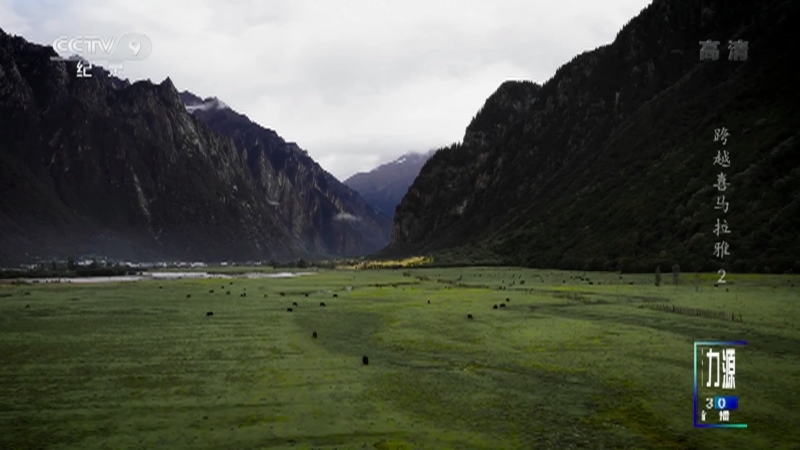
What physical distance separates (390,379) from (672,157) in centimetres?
10708

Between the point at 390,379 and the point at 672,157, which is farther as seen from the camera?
the point at 672,157

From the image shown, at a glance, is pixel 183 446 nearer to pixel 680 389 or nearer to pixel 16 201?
pixel 680 389

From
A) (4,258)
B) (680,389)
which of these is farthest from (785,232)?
(4,258)

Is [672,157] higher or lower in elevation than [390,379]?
higher

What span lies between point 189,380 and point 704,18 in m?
172

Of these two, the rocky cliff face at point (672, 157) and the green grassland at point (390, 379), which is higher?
the rocky cliff face at point (672, 157)

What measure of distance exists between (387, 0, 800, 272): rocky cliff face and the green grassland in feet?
149

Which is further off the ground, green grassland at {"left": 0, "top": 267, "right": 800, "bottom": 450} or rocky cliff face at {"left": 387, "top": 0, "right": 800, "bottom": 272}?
rocky cliff face at {"left": 387, "top": 0, "right": 800, "bottom": 272}

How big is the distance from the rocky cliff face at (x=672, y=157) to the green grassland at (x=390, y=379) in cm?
4540

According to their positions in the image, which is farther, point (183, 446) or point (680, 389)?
point (680, 389)

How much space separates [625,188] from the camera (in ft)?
394

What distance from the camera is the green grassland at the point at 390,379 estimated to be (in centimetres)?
1501

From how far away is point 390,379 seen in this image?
21.3 meters

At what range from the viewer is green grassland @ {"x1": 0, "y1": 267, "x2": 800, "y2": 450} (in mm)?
15008
